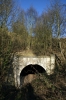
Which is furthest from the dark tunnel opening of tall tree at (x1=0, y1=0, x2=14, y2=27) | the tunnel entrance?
tall tree at (x1=0, y1=0, x2=14, y2=27)

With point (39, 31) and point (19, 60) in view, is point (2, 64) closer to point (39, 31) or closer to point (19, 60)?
point (19, 60)

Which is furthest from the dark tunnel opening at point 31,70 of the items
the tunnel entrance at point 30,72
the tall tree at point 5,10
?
the tall tree at point 5,10

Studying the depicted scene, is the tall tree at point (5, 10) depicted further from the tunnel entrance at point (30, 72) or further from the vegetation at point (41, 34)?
the tunnel entrance at point (30, 72)

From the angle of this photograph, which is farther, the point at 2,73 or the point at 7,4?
the point at 7,4

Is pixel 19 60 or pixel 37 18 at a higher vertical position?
pixel 37 18

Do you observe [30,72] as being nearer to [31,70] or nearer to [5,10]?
[31,70]

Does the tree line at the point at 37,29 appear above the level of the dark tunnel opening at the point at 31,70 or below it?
above

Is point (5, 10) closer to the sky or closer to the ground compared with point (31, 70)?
closer to the sky

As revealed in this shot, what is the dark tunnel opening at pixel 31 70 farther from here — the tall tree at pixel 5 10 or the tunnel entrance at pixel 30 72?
the tall tree at pixel 5 10

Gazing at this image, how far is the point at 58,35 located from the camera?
1622cm

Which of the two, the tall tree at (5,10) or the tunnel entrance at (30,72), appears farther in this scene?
the tunnel entrance at (30,72)

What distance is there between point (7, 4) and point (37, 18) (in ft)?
16.0

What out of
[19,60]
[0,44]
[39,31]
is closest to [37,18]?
[39,31]

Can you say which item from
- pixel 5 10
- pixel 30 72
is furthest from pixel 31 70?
pixel 5 10
